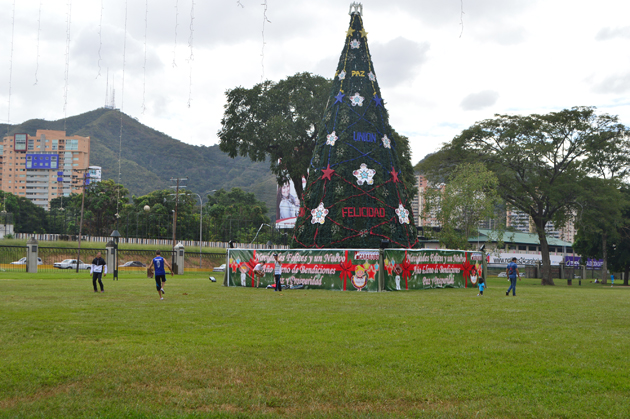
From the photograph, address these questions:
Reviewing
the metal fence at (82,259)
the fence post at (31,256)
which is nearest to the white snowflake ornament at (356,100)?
the metal fence at (82,259)

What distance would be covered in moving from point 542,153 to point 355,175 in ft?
73.5

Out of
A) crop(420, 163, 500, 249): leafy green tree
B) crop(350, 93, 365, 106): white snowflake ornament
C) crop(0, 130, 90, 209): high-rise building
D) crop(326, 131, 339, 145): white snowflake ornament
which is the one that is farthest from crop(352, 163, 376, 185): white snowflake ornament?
crop(0, 130, 90, 209): high-rise building

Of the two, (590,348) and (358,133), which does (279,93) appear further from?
(590,348)

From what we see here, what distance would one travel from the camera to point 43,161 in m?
182

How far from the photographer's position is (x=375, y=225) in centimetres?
2905

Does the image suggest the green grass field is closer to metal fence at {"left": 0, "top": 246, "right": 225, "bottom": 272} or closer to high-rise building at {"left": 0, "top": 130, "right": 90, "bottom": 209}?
metal fence at {"left": 0, "top": 246, "right": 225, "bottom": 272}

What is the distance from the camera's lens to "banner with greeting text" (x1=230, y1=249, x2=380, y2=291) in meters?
24.2

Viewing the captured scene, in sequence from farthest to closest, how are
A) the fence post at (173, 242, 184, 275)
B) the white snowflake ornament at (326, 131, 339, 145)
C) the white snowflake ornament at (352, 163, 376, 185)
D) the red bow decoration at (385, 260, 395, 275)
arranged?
the fence post at (173, 242, 184, 275), the white snowflake ornament at (326, 131, 339, 145), the white snowflake ornament at (352, 163, 376, 185), the red bow decoration at (385, 260, 395, 275)

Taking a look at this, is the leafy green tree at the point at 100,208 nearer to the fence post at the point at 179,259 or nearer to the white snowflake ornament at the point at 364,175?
the fence post at the point at 179,259

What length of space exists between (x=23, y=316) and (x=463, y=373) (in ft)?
32.8

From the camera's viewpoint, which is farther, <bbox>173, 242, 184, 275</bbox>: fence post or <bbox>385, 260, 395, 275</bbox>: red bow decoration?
<bbox>173, 242, 184, 275</bbox>: fence post

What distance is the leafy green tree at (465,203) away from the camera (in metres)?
41.2

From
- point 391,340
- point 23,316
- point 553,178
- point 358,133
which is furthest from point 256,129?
point 391,340

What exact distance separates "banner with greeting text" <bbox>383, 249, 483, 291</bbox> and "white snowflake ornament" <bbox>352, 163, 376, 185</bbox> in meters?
5.39
